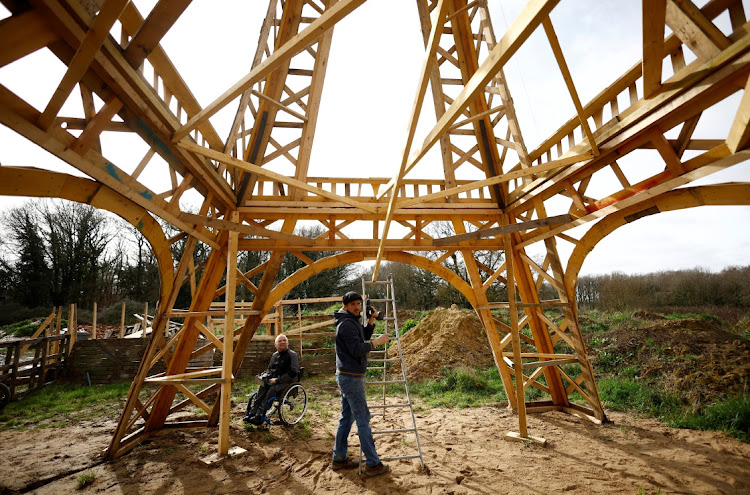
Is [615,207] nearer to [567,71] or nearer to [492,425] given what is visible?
[567,71]

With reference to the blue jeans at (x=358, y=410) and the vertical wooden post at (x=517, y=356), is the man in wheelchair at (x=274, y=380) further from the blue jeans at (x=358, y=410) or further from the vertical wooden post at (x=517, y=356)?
the vertical wooden post at (x=517, y=356)

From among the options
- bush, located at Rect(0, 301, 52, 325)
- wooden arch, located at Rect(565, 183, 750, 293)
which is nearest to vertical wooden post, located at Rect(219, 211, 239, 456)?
wooden arch, located at Rect(565, 183, 750, 293)

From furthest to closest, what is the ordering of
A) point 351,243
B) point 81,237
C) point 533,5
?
point 81,237 < point 351,243 < point 533,5

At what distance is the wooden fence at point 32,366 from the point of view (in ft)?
29.4

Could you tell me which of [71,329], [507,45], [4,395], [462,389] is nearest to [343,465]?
[507,45]

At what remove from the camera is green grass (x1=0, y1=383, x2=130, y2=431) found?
716 centimetres

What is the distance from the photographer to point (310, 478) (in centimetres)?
436

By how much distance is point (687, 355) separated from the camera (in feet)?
28.6

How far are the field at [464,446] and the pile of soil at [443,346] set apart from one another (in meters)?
1.94

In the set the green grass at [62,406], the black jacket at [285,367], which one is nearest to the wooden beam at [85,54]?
the black jacket at [285,367]

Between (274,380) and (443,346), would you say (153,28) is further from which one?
(443,346)

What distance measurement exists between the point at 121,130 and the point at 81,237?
26.5 m

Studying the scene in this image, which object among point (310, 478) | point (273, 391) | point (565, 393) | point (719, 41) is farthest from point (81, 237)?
point (719, 41)

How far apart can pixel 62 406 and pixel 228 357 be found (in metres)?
6.55
